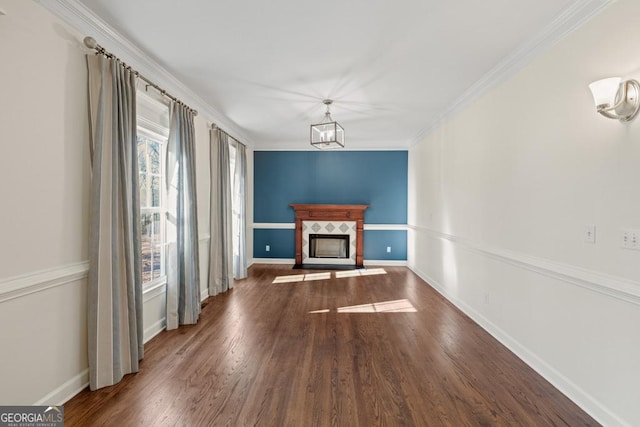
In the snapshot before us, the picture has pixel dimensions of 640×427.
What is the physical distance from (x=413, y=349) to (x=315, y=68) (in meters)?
2.90

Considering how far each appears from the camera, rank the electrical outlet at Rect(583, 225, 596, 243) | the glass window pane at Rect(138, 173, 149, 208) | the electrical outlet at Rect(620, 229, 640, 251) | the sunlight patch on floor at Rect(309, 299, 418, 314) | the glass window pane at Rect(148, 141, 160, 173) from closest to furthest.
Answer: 1. the electrical outlet at Rect(620, 229, 640, 251)
2. the electrical outlet at Rect(583, 225, 596, 243)
3. the glass window pane at Rect(138, 173, 149, 208)
4. the glass window pane at Rect(148, 141, 160, 173)
5. the sunlight patch on floor at Rect(309, 299, 418, 314)

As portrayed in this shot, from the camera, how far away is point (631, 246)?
1.73 m

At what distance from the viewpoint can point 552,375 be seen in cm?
230

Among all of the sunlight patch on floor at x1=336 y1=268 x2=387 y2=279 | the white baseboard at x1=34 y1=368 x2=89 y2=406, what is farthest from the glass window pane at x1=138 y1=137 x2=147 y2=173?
the sunlight patch on floor at x1=336 y1=268 x2=387 y2=279

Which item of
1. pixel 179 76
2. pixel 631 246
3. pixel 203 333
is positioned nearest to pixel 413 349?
pixel 631 246

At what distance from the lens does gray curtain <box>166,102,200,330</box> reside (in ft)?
10.9

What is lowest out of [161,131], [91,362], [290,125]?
[91,362]

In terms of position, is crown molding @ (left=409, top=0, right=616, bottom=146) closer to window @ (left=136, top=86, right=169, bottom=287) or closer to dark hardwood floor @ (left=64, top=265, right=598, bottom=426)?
dark hardwood floor @ (left=64, top=265, right=598, bottom=426)

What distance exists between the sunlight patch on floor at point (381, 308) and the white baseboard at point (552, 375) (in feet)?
2.33

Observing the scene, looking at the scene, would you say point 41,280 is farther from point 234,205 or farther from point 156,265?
point 234,205

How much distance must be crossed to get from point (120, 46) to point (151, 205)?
4.97ft

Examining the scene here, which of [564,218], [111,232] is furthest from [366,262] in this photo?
[111,232]

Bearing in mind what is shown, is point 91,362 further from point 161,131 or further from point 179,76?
point 179,76

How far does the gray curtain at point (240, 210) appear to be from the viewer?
5586 millimetres
